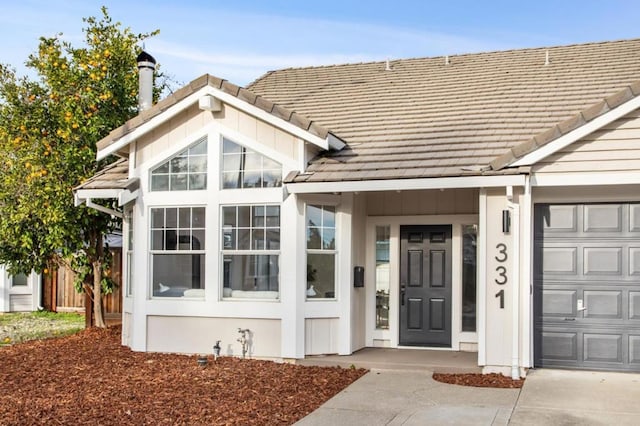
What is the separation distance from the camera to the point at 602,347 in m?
9.30

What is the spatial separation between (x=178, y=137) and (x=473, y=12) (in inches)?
310

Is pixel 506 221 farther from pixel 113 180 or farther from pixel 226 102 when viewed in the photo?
pixel 113 180

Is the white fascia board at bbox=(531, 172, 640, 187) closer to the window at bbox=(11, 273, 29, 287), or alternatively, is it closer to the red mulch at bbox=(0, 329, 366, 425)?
the red mulch at bbox=(0, 329, 366, 425)

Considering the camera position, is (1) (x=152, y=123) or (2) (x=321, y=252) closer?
(2) (x=321, y=252)

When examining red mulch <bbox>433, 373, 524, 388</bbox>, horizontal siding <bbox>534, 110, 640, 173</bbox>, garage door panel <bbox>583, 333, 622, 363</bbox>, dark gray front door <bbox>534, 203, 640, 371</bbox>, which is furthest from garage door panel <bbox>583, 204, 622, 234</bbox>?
red mulch <bbox>433, 373, 524, 388</bbox>

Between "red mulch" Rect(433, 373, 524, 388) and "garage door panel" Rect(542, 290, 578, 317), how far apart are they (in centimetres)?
114

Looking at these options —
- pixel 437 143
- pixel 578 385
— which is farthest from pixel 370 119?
pixel 578 385

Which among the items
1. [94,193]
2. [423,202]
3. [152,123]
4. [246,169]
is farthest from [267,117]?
[94,193]

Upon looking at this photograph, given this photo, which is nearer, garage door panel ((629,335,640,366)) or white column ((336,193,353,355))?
garage door panel ((629,335,640,366))

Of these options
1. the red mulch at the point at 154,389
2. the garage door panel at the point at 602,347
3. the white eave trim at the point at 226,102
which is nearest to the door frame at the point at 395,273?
the white eave trim at the point at 226,102

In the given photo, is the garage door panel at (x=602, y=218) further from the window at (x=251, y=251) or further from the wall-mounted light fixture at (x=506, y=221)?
the window at (x=251, y=251)

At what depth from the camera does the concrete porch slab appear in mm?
9688

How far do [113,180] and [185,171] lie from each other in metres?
1.37

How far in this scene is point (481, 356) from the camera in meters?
9.34
